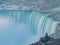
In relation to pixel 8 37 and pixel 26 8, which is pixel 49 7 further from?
pixel 8 37

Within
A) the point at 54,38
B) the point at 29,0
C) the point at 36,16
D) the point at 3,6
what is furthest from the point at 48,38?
the point at 3,6

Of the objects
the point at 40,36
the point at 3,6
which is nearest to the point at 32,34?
the point at 40,36

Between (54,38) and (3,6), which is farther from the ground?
(3,6)

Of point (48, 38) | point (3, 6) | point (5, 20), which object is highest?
point (3, 6)

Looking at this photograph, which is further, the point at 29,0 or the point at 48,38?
the point at 29,0

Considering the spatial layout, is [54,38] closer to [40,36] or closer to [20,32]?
[40,36]

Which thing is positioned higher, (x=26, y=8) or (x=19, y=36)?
(x=26, y=8)
